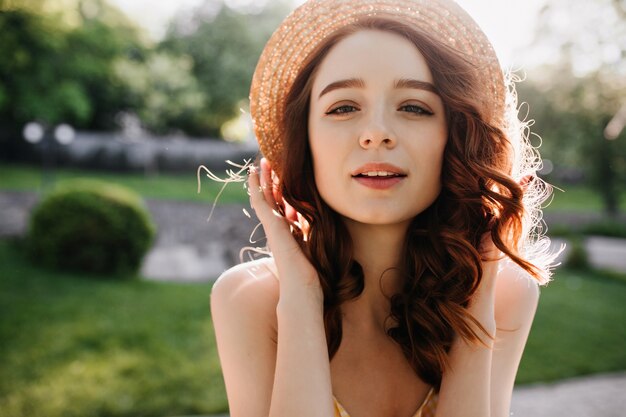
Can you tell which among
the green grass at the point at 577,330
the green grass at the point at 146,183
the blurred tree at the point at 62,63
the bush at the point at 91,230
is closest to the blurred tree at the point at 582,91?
the green grass at the point at 577,330

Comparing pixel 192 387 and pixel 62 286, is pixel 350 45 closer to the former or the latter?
pixel 192 387

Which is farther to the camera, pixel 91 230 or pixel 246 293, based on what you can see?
pixel 91 230

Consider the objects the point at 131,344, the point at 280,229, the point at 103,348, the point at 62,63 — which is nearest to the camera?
the point at 280,229

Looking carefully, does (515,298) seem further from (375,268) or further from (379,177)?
(379,177)

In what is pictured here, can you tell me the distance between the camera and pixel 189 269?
386 inches

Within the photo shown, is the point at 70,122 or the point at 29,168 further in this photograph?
the point at 70,122

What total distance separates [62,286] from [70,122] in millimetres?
24592

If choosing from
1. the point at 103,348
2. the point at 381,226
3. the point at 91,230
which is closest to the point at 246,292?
the point at 381,226

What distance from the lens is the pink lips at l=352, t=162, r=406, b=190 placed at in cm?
154

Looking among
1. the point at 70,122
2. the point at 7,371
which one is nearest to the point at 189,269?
the point at 7,371

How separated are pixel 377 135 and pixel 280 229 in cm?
46

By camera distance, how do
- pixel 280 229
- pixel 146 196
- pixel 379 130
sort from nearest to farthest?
pixel 379 130 < pixel 280 229 < pixel 146 196

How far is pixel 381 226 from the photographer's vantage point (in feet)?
Answer: 5.90

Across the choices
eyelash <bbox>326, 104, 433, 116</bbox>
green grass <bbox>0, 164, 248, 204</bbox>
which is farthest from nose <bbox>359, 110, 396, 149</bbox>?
green grass <bbox>0, 164, 248, 204</bbox>
